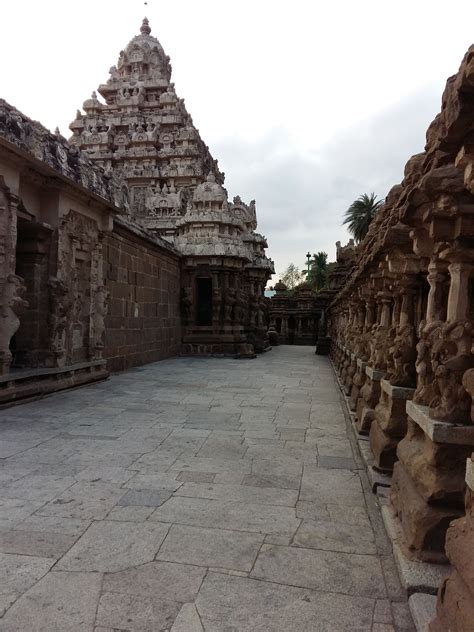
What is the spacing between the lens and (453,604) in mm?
1516

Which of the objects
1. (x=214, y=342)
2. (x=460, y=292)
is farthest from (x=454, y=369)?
(x=214, y=342)

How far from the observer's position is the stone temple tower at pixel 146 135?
2042cm

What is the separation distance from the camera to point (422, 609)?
183 cm

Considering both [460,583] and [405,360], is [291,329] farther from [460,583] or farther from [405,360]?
[460,583]

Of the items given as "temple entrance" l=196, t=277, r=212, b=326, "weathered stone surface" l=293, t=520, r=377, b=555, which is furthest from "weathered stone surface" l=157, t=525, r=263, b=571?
"temple entrance" l=196, t=277, r=212, b=326

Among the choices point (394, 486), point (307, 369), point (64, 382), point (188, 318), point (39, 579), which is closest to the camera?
point (39, 579)

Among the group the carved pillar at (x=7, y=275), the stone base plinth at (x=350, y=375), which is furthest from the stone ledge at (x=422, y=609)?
the carved pillar at (x=7, y=275)

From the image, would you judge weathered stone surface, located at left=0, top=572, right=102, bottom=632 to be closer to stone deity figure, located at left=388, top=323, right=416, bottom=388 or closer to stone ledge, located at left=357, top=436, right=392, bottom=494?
stone ledge, located at left=357, top=436, right=392, bottom=494

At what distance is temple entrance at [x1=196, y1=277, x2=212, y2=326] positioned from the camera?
1521 centimetres

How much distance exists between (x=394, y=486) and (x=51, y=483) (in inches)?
89.3

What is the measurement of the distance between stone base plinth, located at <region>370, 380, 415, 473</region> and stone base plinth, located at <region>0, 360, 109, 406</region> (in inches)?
173

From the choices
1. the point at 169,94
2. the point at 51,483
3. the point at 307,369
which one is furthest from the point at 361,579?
the point at 169,94

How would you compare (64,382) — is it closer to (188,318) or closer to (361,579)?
(361,579)

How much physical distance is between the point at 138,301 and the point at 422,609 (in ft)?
31.7
